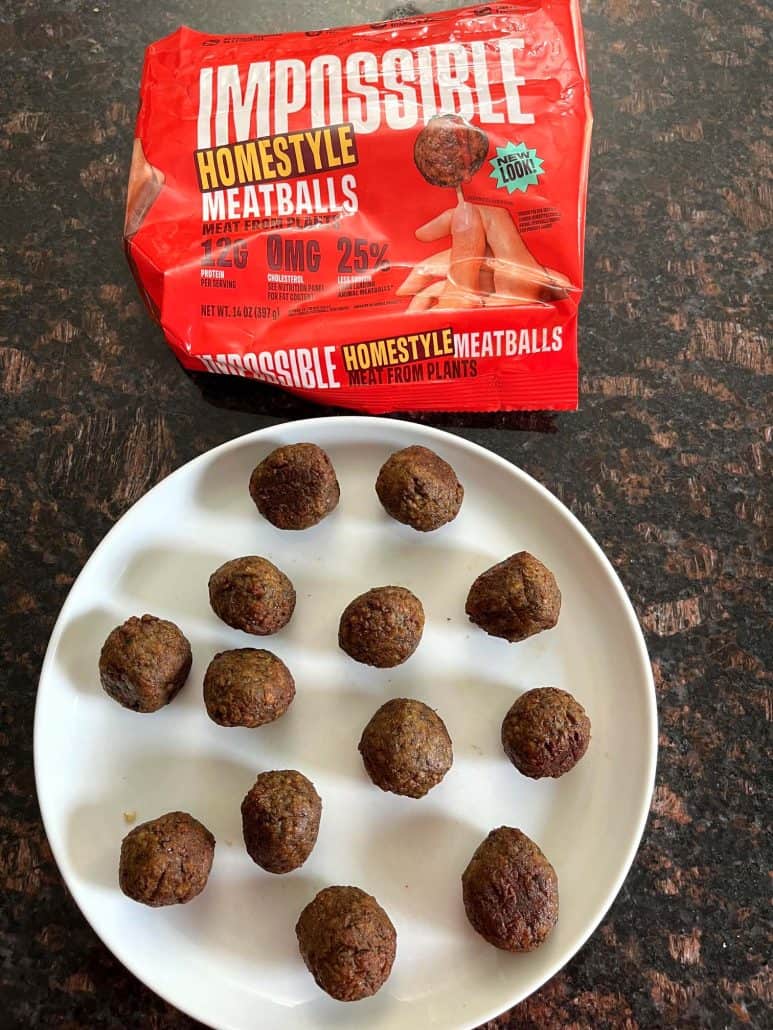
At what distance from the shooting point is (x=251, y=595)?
1615 millimetres

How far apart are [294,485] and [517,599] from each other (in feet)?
1.69

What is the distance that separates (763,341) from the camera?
6.44 feet

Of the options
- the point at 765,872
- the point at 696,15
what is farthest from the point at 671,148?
the point at 765,872

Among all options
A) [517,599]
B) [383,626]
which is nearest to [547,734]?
[517,599]

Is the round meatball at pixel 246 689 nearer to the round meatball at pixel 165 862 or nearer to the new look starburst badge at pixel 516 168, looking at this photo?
the round meatball at pixel 165 862

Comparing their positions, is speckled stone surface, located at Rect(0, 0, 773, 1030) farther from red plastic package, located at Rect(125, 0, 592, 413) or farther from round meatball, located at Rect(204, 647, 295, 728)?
round meatball, located at Rect(204, 647, 295, 728)

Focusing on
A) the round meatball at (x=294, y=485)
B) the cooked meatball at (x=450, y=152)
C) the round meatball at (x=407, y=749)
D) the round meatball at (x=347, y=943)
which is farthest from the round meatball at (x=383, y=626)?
the cooked meatball at (x=450, y=152)

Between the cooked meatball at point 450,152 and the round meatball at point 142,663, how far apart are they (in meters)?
1.12

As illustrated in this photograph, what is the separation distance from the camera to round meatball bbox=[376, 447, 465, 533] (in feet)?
5.42

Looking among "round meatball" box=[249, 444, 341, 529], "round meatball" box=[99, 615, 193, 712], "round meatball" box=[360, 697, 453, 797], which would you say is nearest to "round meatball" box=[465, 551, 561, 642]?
"round meatball" box=[360, 697, 453, 797]

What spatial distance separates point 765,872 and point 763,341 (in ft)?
4.05

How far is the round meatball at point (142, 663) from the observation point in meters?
1.59

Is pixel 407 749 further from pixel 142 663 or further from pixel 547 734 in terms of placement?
pixel 142 663

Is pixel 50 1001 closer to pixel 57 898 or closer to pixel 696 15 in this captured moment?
pixel 57 898
